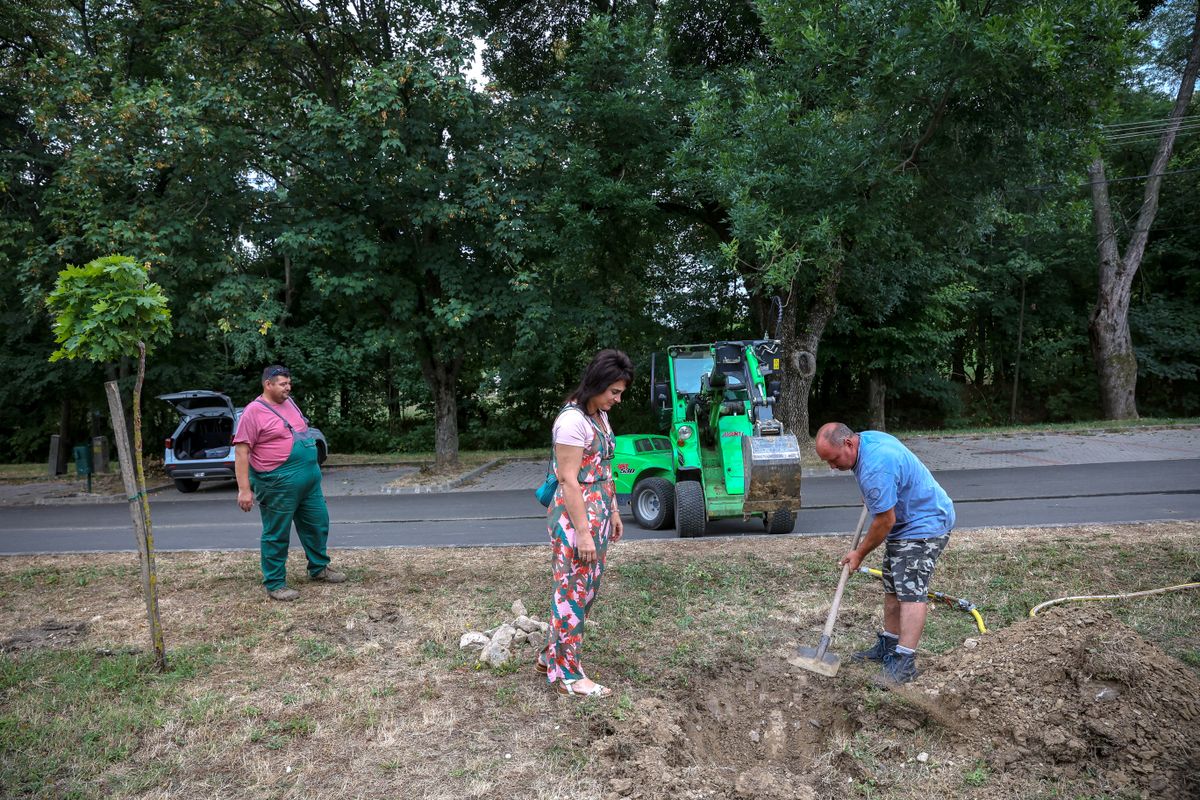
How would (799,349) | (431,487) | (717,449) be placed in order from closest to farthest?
(717,449) → (431,487) → (799,349)

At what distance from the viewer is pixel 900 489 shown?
448 cm

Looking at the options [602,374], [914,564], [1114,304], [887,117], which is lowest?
[914,564]

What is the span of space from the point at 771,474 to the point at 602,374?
4.44 metres

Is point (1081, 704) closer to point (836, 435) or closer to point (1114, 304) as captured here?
point (836, 435)

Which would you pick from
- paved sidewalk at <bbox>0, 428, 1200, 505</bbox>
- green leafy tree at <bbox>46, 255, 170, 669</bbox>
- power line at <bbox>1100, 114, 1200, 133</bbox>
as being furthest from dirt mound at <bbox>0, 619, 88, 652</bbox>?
power line at <bbox>1100, 114, 1200, 133</bbox>

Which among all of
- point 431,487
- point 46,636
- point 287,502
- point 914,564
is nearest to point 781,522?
point 914,564

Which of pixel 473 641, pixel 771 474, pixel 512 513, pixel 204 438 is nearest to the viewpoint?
pixel 473 641

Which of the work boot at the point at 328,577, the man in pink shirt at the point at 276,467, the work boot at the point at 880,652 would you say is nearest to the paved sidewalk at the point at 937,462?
the work boot at the point at 328,577

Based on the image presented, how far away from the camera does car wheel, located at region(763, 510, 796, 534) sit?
8859 mm

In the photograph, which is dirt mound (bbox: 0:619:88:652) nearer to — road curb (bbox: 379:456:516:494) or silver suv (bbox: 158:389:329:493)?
road curb (bbox: 379:456:516:494)

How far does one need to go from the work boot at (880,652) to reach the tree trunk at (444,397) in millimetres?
12789

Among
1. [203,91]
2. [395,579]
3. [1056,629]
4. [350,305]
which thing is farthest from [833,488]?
[203,91]

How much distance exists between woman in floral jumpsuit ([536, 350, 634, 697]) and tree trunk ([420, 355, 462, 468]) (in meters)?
12.6

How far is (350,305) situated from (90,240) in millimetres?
4403
